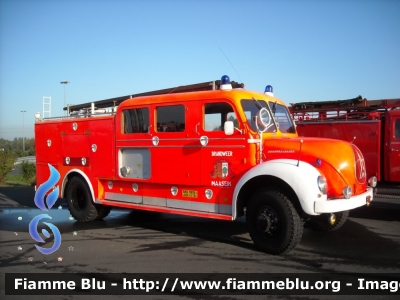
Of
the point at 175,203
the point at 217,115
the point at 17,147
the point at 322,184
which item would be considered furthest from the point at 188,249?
the point at 17,147

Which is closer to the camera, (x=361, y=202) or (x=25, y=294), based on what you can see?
(x=25, y=294)

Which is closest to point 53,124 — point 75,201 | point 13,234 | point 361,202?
point 75,201

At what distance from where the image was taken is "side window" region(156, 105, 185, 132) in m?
6.96

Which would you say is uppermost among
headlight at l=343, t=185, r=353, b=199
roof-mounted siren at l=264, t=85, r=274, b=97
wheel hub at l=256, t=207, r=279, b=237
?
roof-mounted siren at l=264, t=85, r=274, b=97

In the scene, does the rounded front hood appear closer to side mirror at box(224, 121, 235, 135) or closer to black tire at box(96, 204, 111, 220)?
side mirror at box(224, 121, 235, 135)

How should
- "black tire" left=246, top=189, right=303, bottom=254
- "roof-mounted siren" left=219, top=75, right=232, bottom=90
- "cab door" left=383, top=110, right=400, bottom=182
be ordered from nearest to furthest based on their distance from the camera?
"black tire" left=246, top=189, right=303, bottom=254 < "roof-mounted siren" left=219, top=75, right=232, bottom=90 < "cab door" left=383, top=110, right=400, bottom=182

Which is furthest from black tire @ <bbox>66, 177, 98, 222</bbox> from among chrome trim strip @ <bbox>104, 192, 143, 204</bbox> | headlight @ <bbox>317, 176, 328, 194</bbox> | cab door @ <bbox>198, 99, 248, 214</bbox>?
headlight @ <bbox>317, 176, 328, 194</bbox>

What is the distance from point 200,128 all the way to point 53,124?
14.3ft

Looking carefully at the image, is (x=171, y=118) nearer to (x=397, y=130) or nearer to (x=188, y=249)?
(x=188, y=249)

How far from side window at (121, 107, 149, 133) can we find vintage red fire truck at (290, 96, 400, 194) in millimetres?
4271

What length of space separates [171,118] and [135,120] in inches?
36.7

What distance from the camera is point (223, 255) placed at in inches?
237

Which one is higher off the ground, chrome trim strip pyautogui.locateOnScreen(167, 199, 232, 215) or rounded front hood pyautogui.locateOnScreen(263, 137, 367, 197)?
rounded front hood pyautogui.locateOnScreen(263, 137, 367, 197)

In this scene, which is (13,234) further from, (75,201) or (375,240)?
(375,240)
